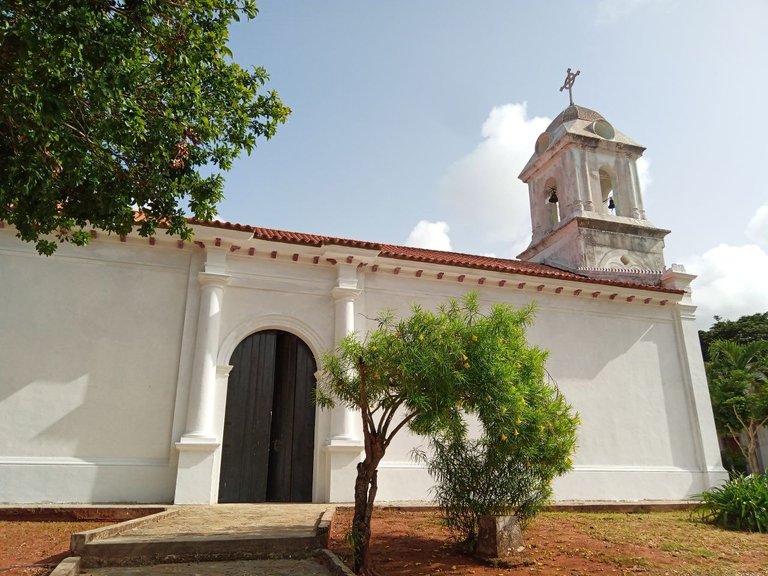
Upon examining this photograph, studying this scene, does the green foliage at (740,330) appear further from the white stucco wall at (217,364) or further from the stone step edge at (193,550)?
the stone step edge at (193,550)

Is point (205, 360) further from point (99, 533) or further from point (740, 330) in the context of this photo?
point (740, 330)

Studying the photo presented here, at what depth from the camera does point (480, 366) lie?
235 inches

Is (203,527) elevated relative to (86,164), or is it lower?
lower

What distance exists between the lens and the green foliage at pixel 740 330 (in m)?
35.7

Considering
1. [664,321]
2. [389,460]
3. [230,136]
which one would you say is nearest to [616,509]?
[389,460]

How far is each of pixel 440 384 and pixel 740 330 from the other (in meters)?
38.4

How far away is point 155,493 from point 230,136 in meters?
6.78

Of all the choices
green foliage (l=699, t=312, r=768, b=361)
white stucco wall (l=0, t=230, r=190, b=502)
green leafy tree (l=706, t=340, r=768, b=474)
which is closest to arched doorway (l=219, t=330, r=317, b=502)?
white stucco wall (l=0, t=230, r=190, b=502)

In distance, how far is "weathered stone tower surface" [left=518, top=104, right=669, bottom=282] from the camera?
17.9m

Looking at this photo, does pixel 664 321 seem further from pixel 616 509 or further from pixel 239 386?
pixel 239 386

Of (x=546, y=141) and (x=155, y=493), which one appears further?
(x=546, y=141)

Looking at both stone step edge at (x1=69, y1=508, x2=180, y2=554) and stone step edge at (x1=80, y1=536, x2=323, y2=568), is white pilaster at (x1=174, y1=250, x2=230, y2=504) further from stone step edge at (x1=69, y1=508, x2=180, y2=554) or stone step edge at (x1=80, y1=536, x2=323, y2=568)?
stone step edge at (x1=80, y1=536, x2=323, y2=568)

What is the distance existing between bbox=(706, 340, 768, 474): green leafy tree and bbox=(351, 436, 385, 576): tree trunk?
61.9 feet

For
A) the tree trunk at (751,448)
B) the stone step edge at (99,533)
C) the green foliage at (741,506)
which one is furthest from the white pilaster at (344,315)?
the tree trunk at (751,448)
